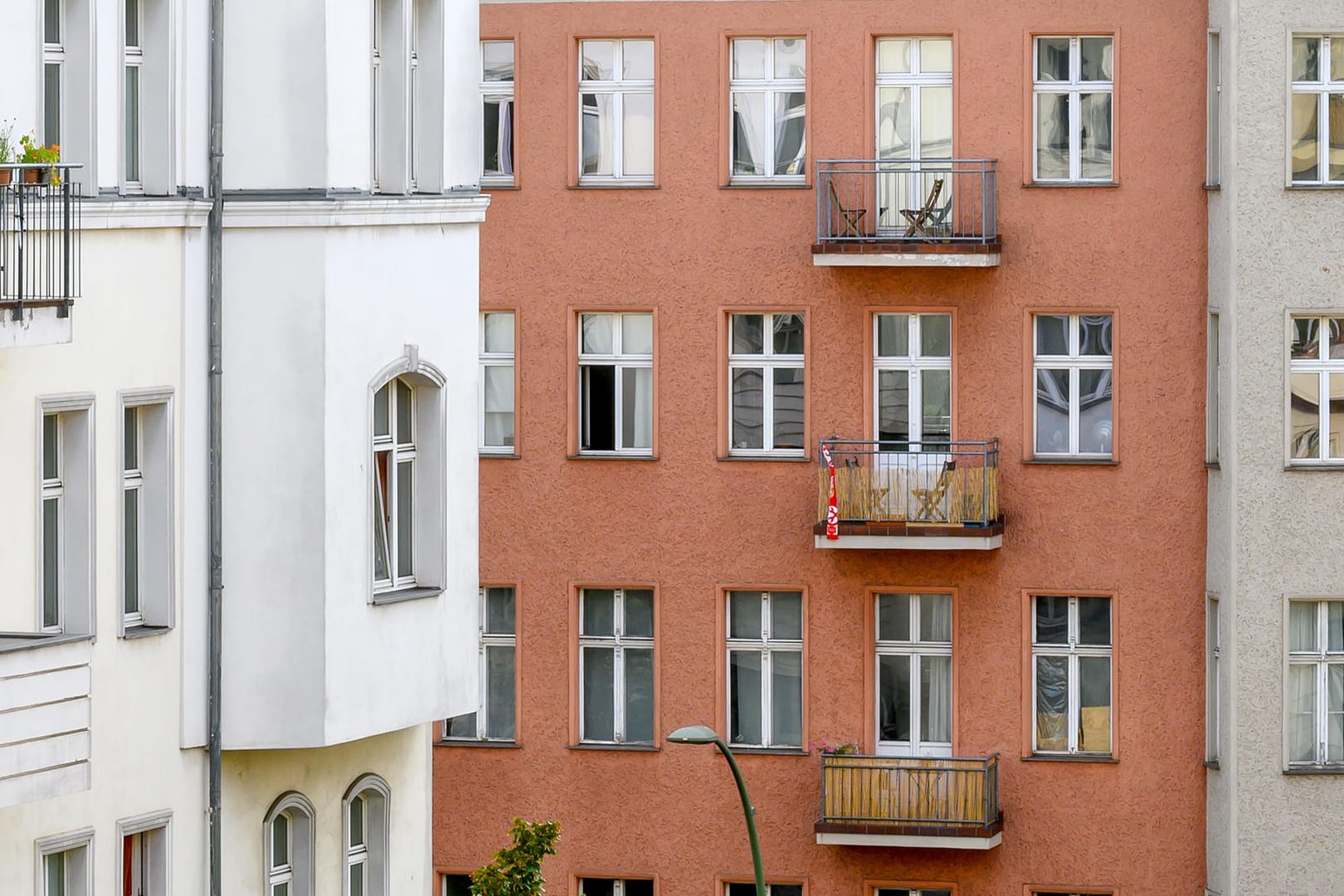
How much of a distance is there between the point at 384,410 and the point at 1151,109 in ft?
40.7

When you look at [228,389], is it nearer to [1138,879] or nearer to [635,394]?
[635,394]

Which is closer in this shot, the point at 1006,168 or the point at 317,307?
the point at 317,307

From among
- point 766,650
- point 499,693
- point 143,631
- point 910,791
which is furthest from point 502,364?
point 143,631

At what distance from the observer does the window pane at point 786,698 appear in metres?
35.8

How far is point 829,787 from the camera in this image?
35188 mm

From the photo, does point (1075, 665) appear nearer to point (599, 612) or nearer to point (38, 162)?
point (599, 612)

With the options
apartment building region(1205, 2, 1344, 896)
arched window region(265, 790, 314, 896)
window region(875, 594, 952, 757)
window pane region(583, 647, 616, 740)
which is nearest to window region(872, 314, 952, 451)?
window region(875, 594, 952, 757)

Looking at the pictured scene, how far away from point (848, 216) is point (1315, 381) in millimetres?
5604

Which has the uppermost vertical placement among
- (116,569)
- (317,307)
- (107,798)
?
(317,307)

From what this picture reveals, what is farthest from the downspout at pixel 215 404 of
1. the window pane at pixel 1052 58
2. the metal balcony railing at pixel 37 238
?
the window pane at pixel 1052 58

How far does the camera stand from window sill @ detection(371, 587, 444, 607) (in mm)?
25328

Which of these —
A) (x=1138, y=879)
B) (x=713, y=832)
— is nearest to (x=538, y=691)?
(x=713, y=832)

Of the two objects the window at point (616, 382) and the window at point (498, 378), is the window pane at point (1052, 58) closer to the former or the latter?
the window at point (616, 382)

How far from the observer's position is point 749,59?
3550 centimetres
